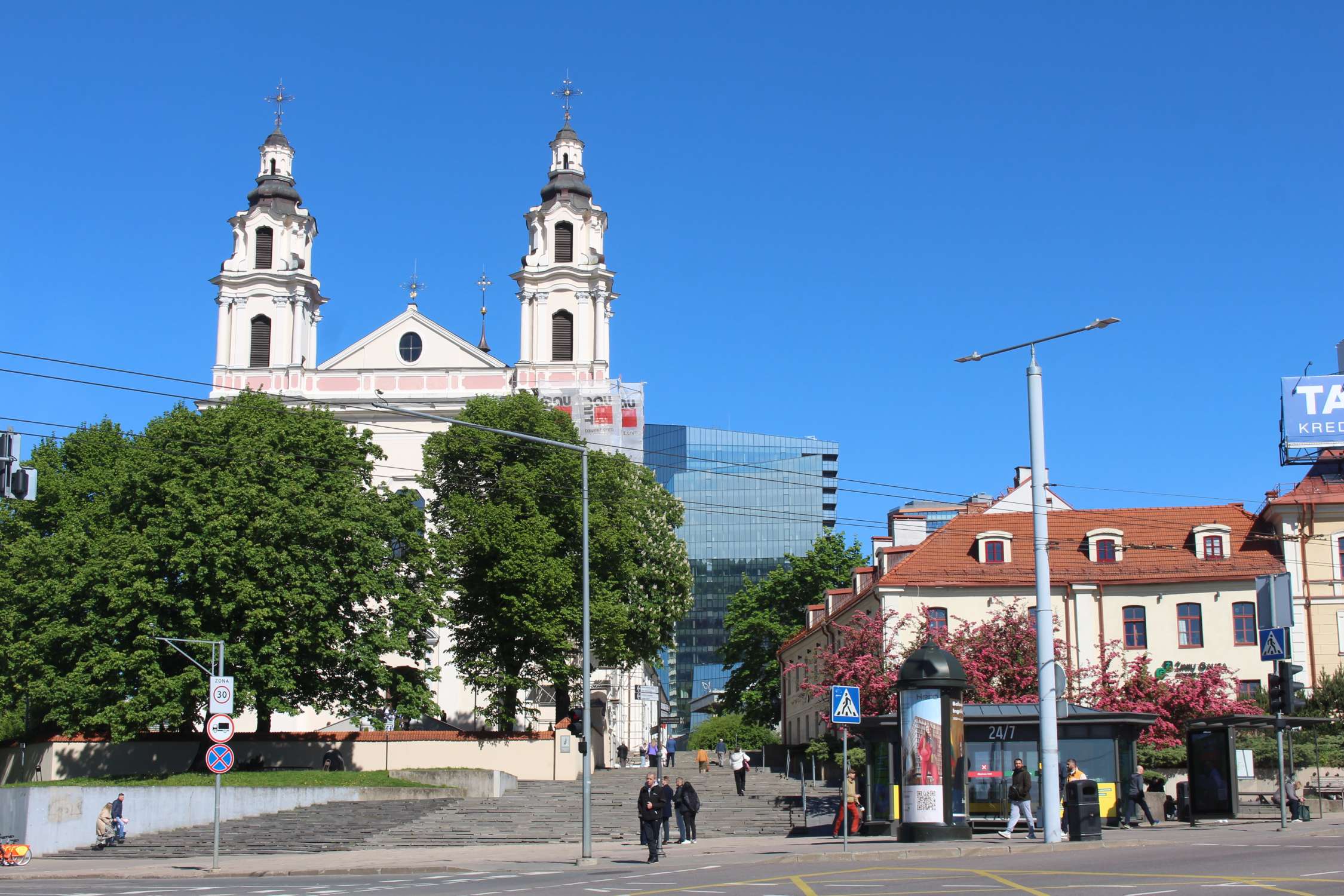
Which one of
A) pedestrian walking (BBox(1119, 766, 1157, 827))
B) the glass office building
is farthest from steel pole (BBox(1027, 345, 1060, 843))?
the glass office building

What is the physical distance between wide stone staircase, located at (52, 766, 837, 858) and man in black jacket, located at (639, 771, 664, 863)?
22.5 ft

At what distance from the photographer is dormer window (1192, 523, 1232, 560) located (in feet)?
164

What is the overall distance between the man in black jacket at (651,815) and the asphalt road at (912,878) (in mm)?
535

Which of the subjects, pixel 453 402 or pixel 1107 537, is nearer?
pixel 1107 537

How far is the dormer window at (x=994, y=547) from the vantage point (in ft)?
166

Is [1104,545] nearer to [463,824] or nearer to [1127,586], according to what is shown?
[1127,586]

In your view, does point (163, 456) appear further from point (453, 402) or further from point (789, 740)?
point (789, 740)

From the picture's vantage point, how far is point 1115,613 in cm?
4931

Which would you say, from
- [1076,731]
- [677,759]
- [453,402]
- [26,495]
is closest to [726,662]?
[677,759]

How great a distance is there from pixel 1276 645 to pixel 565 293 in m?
48.8

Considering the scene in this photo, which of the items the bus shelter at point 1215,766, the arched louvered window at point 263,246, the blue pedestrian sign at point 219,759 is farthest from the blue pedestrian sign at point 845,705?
the arched louvered window at point 263,246

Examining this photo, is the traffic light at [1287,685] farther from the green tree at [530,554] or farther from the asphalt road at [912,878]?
the green tree at [530,554]

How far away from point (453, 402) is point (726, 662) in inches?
777

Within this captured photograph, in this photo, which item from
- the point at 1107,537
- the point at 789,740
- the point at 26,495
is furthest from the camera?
the point at 789,740
